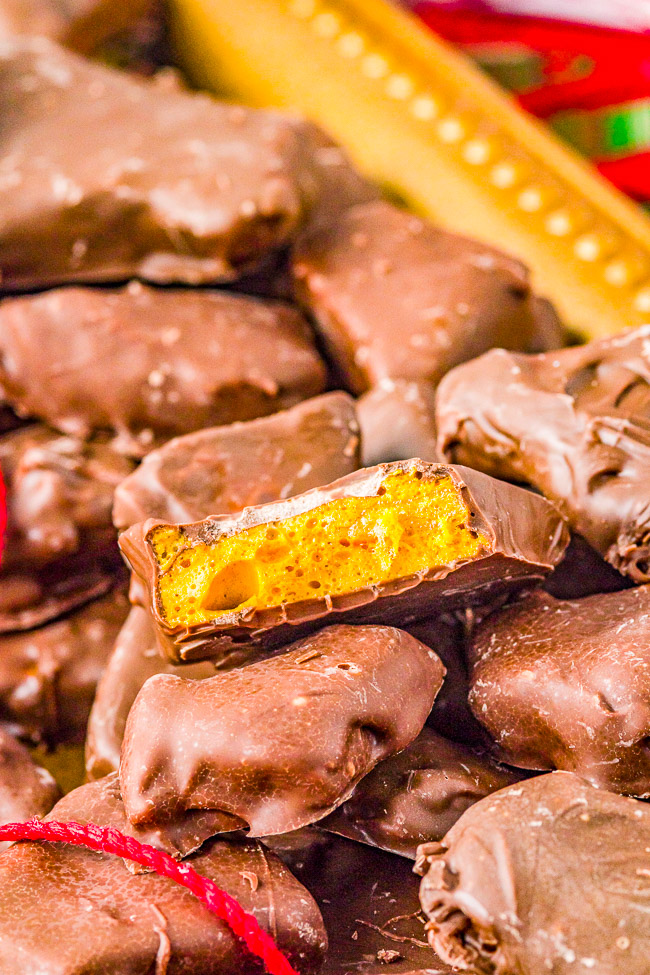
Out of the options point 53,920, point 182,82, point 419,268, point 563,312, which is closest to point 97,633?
point 53,920

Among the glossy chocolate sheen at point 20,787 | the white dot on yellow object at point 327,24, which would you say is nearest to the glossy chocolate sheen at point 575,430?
the glossy chocolate sheen at point 20,787

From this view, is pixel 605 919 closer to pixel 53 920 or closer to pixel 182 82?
pixel 53 920

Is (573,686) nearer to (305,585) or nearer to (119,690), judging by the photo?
(305,585)

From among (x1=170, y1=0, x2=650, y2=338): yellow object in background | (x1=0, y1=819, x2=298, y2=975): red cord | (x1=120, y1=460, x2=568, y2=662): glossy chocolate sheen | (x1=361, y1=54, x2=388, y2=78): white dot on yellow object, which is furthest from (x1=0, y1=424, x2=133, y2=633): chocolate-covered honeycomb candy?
(x1=361, y1=54, x2=388, y2=78): white dot on yellow object

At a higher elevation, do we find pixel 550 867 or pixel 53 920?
pixel 550 867

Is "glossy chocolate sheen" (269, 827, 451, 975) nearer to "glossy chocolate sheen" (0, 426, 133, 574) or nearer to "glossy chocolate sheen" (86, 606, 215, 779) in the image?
"glossy chocolate sheen" (86, 606, 215, 779)

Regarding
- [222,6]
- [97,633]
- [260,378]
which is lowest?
[97,633]

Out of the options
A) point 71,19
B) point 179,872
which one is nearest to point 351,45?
point 71,19
